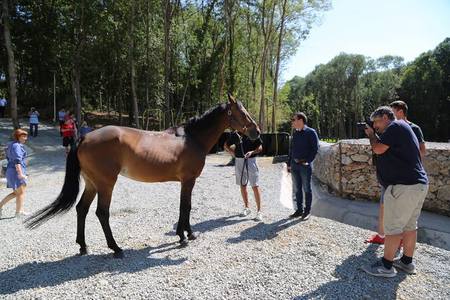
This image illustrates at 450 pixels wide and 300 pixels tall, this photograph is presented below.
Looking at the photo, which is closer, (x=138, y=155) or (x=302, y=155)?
(x=138, y=155)

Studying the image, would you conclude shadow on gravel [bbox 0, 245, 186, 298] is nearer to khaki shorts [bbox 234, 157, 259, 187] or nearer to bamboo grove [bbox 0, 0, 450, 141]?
khaki shorts [bbox 234, 157, 259, 187]

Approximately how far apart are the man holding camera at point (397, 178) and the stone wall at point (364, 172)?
5.08 metres

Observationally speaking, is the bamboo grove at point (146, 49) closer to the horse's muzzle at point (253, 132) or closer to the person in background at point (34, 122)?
the person in background at point (34, 122)

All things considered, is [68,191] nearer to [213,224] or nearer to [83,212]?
[83,212]

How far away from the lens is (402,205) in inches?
153

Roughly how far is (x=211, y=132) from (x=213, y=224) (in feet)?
5.77

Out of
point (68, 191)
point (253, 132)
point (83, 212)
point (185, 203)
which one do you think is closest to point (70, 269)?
point (83, 212)

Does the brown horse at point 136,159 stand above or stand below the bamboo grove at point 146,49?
below

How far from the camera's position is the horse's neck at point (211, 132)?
17.6 feet

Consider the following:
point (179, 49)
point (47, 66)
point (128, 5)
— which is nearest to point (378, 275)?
point (128, 5)

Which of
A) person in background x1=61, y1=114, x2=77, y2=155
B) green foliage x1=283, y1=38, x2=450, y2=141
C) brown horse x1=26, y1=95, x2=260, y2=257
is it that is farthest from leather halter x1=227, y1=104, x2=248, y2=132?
green foliage x1=283, y1=38, x2=450, y2=141

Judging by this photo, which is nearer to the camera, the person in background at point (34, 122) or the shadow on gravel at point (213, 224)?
the shadow on gravel at point (213, 224)

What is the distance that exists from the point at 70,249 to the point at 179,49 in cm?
2199

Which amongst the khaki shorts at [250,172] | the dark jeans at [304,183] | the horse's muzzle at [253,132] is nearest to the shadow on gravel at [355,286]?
the dark jeans at [304,183]
